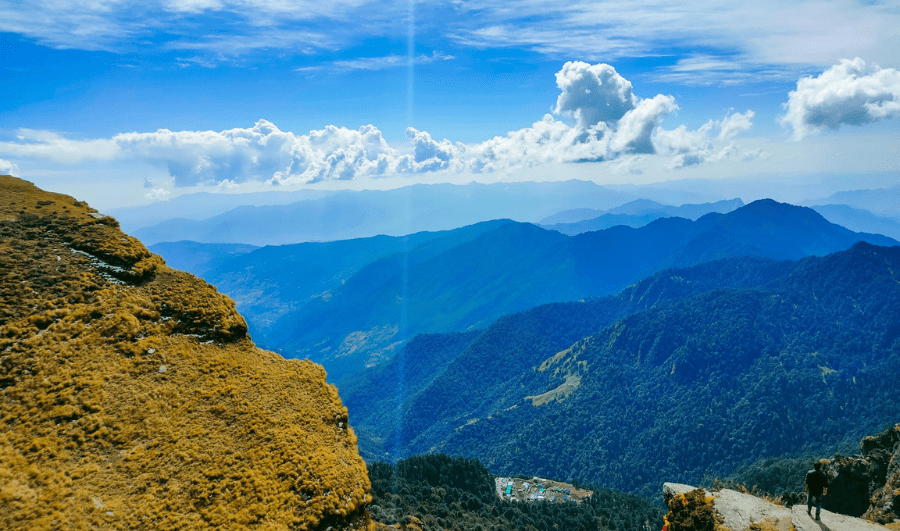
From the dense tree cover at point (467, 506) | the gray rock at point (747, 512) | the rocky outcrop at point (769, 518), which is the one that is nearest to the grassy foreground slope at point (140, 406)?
the gray rock at point (747, 512)

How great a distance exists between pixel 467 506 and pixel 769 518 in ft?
211

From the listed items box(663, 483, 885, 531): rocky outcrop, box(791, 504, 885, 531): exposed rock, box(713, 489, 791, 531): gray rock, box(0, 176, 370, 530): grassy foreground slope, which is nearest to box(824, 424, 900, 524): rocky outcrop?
box(791, 504, 885, 531): exposed rock

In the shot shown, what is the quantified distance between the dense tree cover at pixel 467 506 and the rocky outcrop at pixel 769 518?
1294 inches

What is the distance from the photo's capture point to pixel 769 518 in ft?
67.5

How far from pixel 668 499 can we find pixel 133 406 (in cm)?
2761

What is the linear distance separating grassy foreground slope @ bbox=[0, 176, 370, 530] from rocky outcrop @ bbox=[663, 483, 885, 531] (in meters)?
18.8

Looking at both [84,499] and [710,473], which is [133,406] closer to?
[84,499]

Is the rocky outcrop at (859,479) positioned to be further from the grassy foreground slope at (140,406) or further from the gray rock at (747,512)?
the grassy foreground slope at (140,406)

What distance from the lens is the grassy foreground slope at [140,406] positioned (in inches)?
462

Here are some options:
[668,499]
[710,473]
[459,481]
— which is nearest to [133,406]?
[668,499]

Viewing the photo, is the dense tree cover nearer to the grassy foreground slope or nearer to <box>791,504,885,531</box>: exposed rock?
the grassy foreground slope

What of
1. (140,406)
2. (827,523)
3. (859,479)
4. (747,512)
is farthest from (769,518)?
(140,406)

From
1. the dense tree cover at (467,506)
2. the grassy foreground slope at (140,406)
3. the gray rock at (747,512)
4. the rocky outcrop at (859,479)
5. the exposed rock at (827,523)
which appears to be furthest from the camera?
the dense tree cover at (467,506)

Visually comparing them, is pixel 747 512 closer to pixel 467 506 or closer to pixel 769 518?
pixel 769 518
